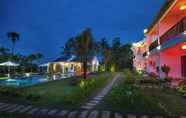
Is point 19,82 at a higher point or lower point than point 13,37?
lower

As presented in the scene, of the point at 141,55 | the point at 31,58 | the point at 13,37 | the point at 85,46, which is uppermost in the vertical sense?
the point at 13,37

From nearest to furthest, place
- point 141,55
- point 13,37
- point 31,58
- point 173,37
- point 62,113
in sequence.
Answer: point 62,113, point 173,37, point 141,55, point 13,37, point 31,58

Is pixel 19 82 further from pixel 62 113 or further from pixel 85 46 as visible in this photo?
pixel 62 113

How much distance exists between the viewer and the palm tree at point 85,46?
22.4 metres

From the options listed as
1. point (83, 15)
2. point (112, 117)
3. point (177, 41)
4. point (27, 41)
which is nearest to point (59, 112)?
point (112, 117)

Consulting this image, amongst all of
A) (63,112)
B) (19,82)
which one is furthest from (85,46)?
(63,112)

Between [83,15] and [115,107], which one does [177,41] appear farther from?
[83,15]

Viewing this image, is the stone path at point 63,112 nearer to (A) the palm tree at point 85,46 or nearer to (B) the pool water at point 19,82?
(B) the pool water at point 19,82

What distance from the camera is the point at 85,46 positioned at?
74.8 ft

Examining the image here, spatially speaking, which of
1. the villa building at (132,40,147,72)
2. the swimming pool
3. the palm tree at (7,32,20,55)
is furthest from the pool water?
the palm tree at (7,32,20,55)

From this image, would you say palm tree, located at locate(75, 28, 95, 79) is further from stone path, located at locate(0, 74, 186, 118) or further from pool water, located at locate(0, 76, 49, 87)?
stone path, located at locate(0, 74, 186, 118)

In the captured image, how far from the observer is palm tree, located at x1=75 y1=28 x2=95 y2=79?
22.4 meters

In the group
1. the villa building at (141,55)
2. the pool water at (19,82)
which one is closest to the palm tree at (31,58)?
the villa building at (141,55)

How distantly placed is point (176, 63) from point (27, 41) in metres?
115
